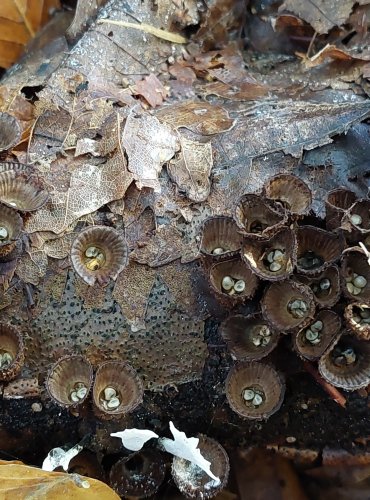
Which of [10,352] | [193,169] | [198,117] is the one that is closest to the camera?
[10,352]

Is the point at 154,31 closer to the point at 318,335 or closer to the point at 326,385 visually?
the point at 318,335

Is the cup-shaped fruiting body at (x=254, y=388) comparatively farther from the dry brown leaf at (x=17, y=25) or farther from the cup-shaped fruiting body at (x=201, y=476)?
the dry brown leaf at (x=17, y=25)

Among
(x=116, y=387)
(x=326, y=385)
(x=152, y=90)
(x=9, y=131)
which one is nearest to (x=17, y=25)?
(x=152, y=90)

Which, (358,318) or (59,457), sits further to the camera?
(59,457)

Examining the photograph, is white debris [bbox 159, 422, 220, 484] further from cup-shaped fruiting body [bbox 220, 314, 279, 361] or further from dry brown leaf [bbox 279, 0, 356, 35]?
dry brown leaf [bbox 279, 0, 356, 35]

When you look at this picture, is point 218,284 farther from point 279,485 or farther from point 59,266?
point 279,485

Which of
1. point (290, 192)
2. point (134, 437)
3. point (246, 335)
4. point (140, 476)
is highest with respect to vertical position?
point (290, 192)
